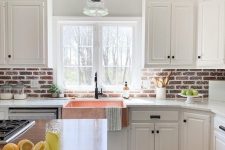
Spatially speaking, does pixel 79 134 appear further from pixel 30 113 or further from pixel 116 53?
pixel 116 53

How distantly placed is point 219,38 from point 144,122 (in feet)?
4.49

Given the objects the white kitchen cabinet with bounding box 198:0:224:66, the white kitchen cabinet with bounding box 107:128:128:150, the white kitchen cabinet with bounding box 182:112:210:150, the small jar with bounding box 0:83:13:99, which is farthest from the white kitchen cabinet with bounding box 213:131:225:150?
the small jar with bounding box 0:83:13:99

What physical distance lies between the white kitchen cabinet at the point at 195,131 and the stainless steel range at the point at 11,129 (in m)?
1.88

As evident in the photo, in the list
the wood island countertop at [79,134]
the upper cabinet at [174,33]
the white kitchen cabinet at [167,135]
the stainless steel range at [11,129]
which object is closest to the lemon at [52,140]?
the wood island countertop at [79,134]

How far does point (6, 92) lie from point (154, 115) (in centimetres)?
201

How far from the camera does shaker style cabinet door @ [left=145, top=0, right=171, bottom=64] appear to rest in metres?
3.54

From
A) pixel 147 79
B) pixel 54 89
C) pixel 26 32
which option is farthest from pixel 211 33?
pixel 26 32

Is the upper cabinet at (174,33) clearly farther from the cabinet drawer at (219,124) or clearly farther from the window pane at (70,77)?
the window pane at (70,77)

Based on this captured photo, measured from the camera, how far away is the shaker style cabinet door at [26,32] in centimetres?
346

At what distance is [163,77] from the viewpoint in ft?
12.8

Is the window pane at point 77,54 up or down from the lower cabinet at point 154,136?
up

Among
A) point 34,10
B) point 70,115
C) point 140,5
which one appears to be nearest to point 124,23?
point 140,5

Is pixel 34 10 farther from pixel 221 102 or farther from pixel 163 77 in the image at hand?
pixel 221 102

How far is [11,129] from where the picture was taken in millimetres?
1901
